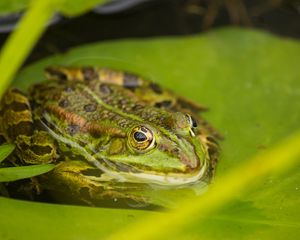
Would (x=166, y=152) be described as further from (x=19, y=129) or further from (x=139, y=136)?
(x=19, y=129)

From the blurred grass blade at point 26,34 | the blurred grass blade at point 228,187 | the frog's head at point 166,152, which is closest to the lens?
the blurred grass blade at point 228,187

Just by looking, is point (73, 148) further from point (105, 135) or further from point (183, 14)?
point (183, 14)

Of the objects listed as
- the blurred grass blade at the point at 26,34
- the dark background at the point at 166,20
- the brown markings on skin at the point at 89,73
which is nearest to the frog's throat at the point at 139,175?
the brown markings on skin at the point at 89,73

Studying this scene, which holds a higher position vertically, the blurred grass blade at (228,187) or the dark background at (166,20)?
the dark background at (166,20)

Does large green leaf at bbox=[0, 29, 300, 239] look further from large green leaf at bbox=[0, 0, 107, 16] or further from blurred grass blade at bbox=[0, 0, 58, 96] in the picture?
blurred grass blade at bbox=[0, 0, 58, 96]

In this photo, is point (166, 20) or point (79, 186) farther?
point (166, 20)

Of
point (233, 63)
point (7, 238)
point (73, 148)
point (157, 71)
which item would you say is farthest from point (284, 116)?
point (7, 238)

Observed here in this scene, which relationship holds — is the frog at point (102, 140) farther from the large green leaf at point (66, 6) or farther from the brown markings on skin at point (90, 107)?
the large green leaf at point (66, 6)

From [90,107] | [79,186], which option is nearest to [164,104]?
[90,107]

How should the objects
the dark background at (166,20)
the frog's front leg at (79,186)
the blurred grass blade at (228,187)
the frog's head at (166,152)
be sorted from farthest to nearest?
the dark background at (166,20), the frog's front leg at (79,186), the frog's head at (166,152), the blurred grass blade at (228,187)
